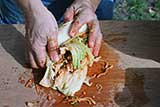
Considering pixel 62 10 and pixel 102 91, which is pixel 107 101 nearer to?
pixel 102 91

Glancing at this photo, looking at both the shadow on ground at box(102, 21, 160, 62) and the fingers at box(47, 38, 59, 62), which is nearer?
the fingers at box(47, 38, 59, 62)

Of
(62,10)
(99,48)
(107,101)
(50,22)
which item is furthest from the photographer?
(62,10)

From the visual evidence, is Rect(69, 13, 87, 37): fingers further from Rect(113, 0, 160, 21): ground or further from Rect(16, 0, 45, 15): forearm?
Rect(113, 0, 160, 21): ground

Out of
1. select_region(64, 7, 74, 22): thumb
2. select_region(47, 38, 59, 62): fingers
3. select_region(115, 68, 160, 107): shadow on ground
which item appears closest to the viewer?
select_region(115, 68, 160, 107): shadow on ground

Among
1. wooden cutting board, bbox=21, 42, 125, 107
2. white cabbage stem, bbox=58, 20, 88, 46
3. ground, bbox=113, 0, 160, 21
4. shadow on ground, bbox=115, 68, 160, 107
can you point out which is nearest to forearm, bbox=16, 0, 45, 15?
white cabbage stem, bbox=58, 20, 88, 46

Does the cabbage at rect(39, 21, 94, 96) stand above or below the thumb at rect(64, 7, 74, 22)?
below

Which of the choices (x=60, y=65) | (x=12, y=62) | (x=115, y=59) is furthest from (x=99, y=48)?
(x=12, y=62)

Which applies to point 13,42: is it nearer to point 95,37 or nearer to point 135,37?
point 95,37

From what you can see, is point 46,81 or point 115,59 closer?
point 46,81
